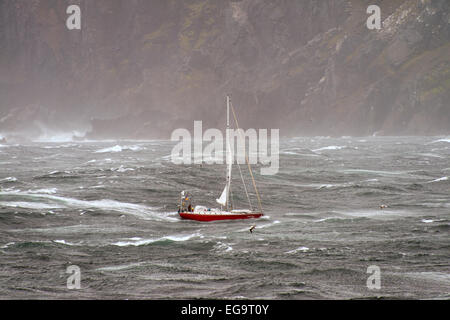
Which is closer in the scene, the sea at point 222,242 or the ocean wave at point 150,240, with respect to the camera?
the sea at point 222,242

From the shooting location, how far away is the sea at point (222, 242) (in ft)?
106

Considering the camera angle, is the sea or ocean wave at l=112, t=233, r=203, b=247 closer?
the sea

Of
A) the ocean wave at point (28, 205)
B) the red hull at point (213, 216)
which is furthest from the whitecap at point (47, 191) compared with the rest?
the red hull at point (213, 216)

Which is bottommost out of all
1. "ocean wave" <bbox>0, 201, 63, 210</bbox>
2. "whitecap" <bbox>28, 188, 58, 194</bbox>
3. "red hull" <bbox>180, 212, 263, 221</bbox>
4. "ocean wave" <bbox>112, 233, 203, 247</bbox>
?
"ocean wave" <bbox>112, 233, 203, 247</bbox>

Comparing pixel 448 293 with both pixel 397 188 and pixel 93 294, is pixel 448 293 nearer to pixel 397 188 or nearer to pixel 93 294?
pixel 93 294

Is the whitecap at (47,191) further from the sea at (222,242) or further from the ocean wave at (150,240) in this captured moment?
the ocean wave at (150,240)

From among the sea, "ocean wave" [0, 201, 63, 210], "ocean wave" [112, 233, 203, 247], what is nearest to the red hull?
the sea

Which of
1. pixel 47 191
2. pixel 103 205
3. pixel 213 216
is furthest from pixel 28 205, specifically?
pixel 213 216

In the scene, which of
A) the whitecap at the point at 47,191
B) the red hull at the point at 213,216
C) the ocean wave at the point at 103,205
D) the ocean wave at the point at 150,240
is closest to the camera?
the ocean wave at the point at 150,240

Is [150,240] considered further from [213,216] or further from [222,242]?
[213,216]

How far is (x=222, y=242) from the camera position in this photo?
146ft

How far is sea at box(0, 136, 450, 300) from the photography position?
32.2m

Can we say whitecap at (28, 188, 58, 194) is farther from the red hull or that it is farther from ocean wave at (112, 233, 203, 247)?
ocean wave at (112, 233, 203, 247)
